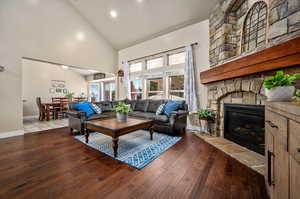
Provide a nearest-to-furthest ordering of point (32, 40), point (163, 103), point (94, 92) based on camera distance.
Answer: point (32, 40) → point (163, 103) → point (94, 92)

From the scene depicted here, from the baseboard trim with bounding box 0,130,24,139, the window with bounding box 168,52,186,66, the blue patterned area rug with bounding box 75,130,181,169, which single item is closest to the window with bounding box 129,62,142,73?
the window with bounding box 168,52,186,66

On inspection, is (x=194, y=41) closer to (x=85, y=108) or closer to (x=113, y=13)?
(x=113, y=13)

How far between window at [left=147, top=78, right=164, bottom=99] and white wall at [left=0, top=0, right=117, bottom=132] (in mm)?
2616

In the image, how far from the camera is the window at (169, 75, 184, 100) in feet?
14.0

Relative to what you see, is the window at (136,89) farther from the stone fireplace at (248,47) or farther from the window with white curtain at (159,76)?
the stone fireplace at (248,47)

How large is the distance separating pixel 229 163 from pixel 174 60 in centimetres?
345

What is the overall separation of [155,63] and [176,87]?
1331 millimetres

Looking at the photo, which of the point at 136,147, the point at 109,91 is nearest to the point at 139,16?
the point at 136,147

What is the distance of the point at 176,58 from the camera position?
4.36m

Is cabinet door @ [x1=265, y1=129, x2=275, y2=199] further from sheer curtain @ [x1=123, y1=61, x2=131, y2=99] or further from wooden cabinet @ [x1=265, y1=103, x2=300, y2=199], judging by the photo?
sheer curtain @ [x1=123, y1=61, x2=131, y2=99]

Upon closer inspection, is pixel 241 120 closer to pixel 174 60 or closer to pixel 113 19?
pixel 174 60

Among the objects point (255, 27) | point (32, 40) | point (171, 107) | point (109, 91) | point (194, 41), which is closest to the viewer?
point (255, 27)

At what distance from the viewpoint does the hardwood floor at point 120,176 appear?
1.33 m

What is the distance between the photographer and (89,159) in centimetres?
204
